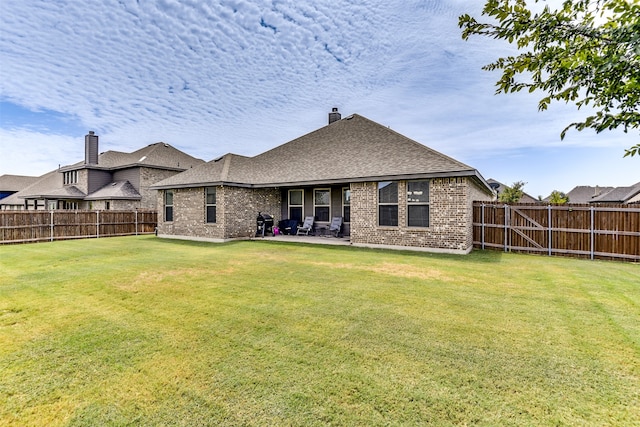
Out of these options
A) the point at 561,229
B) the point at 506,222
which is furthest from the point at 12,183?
the point at 561,229

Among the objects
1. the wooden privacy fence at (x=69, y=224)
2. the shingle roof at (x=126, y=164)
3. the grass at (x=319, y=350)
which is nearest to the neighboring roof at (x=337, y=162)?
the wooden privacy fence at (x=69, y=224)

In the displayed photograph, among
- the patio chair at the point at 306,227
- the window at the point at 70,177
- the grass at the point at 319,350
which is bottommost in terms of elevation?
the grass at the point at 319,350

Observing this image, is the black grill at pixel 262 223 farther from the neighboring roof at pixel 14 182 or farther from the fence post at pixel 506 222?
the neighboring roof at pixel 14 182

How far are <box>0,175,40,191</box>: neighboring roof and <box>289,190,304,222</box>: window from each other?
44001 millimetres

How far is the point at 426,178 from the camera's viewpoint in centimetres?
Answer: 1062

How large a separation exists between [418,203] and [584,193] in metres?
53.6

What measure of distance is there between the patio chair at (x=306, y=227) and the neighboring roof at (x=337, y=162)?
7.74 ft

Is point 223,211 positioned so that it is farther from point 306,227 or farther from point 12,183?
point 12,183

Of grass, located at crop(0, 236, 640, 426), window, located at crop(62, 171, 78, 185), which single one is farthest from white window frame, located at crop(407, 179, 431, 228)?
window, located at crop(62, 171, 78, 185)

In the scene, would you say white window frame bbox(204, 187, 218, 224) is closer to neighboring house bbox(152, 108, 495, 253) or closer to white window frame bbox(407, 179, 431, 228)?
neighboring house bbox(152, 108, 495, 253)

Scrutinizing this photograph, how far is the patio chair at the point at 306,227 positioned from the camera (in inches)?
586

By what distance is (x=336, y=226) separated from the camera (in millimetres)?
14086

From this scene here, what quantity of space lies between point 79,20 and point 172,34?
115 inches

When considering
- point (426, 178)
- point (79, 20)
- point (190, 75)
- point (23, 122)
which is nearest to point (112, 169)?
point (23, 122)
